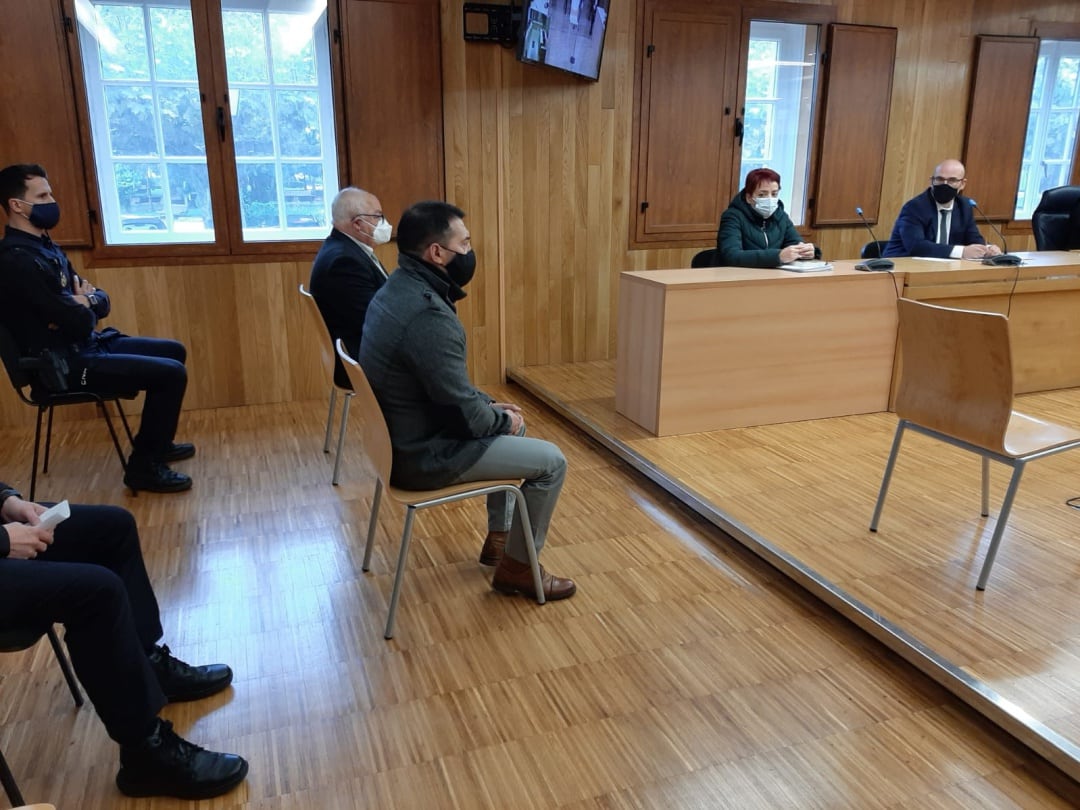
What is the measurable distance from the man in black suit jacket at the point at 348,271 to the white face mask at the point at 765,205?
70.9 inches

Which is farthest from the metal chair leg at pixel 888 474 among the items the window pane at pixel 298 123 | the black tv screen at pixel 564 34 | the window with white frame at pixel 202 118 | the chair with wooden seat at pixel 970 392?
the window pane at pixel 298 123

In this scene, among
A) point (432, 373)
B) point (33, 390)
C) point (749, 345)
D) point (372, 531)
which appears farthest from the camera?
point (749, 345)

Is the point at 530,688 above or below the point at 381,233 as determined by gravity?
below

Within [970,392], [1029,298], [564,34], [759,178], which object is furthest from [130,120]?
[1029,298]

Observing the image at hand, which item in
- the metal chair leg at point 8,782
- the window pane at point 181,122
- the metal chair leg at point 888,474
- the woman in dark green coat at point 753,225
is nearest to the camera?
the metal chair leg at point 8,782

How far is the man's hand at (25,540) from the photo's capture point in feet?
5.26

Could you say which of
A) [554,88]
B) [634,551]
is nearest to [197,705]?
[634,551]

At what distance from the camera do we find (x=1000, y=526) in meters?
2.30

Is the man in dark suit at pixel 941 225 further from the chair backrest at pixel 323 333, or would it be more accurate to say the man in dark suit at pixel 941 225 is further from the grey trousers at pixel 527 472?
the chair backrest at pixel 323 333

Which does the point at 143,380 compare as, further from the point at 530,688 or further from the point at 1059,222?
the point at 1059,222

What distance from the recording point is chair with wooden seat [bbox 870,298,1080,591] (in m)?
2.26

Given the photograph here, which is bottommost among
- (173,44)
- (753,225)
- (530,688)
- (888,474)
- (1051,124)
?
(530,688)

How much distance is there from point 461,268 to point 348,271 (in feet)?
3.30

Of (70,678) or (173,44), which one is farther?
(173,44)
